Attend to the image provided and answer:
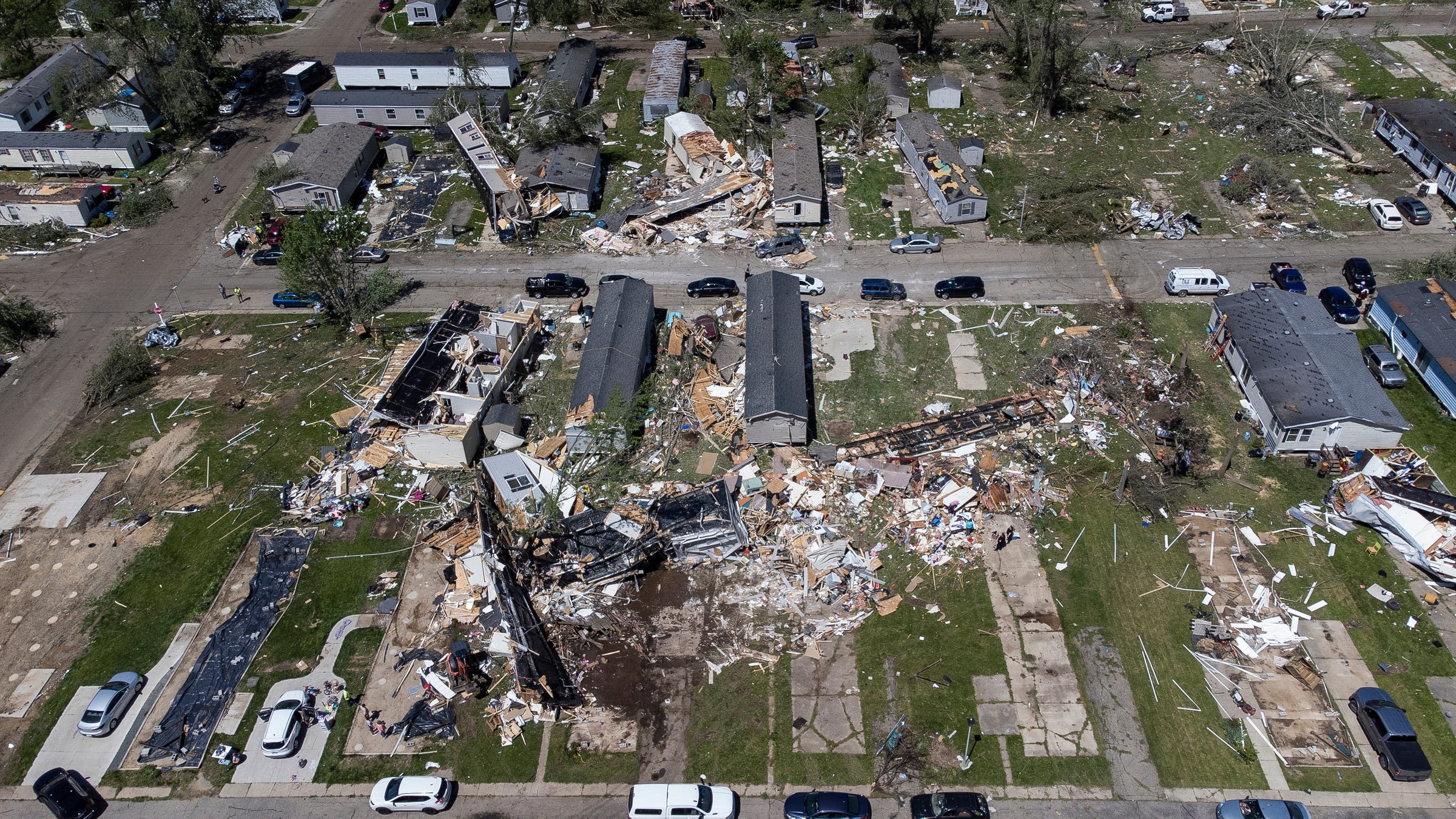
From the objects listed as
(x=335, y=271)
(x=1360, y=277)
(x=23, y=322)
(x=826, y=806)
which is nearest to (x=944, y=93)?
(x=1360, y=277)

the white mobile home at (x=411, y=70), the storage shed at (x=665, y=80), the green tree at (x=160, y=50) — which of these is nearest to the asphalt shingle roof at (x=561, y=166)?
the storage shed at (x=665, y=80)

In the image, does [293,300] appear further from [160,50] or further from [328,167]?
[160,50]

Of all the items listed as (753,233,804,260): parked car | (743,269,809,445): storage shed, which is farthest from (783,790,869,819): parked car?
(753,233,804,260): parked car

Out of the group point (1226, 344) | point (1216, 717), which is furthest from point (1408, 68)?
point (1216, 717)

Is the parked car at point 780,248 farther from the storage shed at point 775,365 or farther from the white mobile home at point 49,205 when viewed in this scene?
the white mobile home at point 49,205

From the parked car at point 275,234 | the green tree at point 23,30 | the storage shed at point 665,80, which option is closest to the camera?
the parked car at point 275,234

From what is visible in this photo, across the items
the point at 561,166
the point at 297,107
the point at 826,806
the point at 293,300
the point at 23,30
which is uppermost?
the point at 23,30
